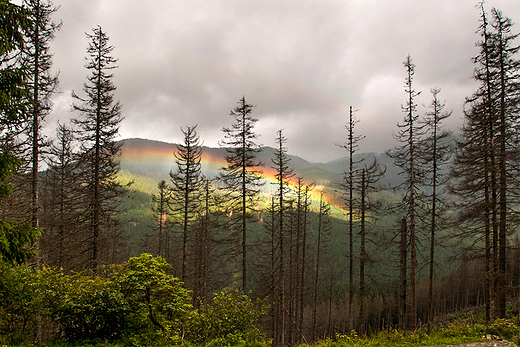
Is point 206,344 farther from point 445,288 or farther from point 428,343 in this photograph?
point 445,288

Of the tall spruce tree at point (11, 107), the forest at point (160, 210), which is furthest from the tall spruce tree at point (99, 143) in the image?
the tall spruce tree at point (11, 107)

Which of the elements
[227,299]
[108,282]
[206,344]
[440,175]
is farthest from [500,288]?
[108,282]

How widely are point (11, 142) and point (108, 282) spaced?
887 centimetres

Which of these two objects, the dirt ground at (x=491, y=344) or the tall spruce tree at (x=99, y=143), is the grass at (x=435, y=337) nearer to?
the dirt ground at (x=491, y=344)

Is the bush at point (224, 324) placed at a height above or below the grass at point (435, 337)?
above

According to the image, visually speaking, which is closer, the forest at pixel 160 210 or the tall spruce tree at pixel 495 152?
the forest at pixel 160 210

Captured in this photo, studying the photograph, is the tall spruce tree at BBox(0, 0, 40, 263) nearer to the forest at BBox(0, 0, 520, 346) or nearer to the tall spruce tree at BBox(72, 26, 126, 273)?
the forest at BBox(0, 0, 520, 346)

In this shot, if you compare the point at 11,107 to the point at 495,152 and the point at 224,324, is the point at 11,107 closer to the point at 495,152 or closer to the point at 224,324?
the point at 224,324

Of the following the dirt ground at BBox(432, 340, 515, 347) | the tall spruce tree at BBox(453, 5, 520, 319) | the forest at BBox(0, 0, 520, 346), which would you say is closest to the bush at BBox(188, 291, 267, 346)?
the forest at BBox(0, 0, 520, 346)

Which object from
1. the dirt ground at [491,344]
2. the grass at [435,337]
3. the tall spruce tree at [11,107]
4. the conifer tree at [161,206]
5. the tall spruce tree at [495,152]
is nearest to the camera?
the tall spruce tree at [11,107]

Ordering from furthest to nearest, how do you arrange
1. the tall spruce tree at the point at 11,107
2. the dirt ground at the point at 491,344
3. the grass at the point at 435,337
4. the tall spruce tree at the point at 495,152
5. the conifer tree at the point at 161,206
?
the conifer tree at the point at 161,206
the tall spruce tree at the point at 495,152
the grass at the point at 435,337
the dirt ground at the point at 491,344
the tall spruce tree at the point at 11,107

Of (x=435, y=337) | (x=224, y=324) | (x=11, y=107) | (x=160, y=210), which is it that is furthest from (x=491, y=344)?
(x=160, y=210)

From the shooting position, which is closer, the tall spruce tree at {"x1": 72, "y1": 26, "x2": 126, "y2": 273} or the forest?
the forest

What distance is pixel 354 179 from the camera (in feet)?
64.1
